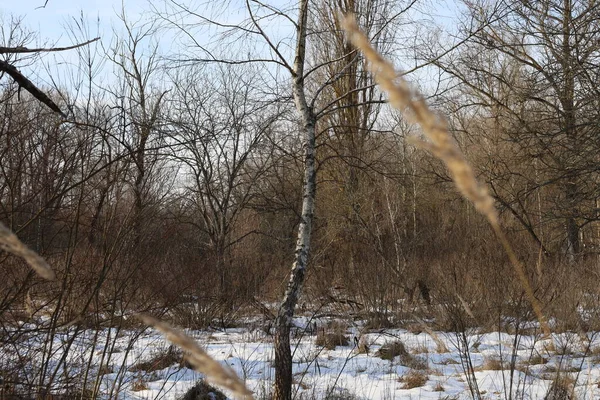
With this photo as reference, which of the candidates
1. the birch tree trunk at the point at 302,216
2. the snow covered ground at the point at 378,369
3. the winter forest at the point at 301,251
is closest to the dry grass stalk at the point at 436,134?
the winter forest at the point at 301,251

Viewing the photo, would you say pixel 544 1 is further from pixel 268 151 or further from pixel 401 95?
pixel 401 95

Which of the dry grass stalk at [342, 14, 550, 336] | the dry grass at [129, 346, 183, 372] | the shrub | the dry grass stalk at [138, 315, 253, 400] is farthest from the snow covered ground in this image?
the dry grass stalk at [342, 14, 550, 336]

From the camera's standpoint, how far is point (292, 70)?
5.11 meters

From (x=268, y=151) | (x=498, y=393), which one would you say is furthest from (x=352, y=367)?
(x=268, y=151)

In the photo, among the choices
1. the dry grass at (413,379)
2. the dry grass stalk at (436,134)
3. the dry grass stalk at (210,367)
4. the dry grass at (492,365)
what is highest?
the dry grass stalk at (436,134)

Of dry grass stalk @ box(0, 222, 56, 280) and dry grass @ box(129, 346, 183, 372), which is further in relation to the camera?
dry grass @ box(129, 346, 183, 372)

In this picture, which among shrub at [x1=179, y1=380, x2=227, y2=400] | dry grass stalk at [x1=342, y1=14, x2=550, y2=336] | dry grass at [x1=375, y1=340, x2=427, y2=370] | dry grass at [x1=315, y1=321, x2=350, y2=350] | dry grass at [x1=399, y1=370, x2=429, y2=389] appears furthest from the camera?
dry grass at [x1=315, y1=321, x2=350, y2=350]

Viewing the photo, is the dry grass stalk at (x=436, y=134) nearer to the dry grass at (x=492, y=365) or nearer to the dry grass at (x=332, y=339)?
the dry grass at (x=492, y=365)

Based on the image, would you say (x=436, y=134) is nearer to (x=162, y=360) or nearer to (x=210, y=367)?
(x=210, y=367)

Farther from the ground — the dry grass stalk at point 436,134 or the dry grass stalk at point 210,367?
the dry grass stalk at point 436,134

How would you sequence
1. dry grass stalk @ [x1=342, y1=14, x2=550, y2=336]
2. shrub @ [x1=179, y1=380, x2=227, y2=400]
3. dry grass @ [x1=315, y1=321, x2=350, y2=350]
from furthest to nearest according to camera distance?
dry grass @ [x1=315, y1=321, x2=350, y2=350]
shrub @ [x1=179, y1=380, x2=227, y2=400]
dry grass stalk @ [x1=342, y1=14, x2=550, y2=336]

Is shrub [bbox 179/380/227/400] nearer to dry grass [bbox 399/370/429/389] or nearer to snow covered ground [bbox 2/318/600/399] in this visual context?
snow covered ground [bbox 2/318/600/399]

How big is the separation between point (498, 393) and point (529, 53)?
9.43 m

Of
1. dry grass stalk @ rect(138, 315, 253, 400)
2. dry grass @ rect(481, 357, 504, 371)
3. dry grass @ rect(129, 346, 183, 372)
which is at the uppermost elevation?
dry grass stalk @ rect(138, 315, 253, 400)
